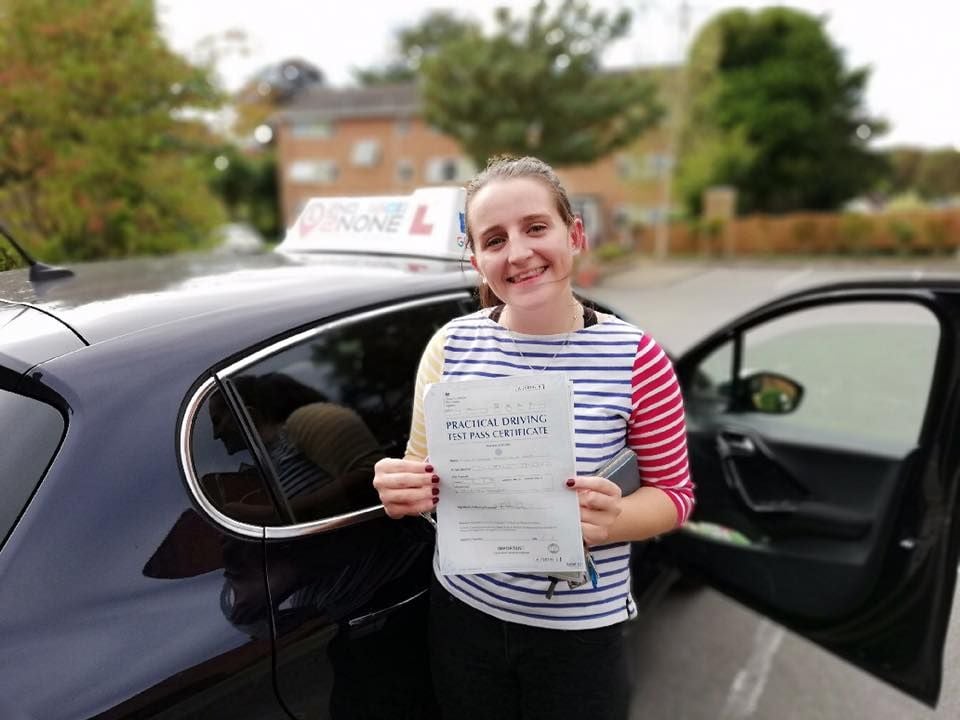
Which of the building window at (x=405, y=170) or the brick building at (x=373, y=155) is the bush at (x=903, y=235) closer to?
the brick building at (x=373, y=155)

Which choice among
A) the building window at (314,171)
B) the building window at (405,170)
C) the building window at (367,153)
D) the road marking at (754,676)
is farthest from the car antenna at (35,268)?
the building window at (314,171)

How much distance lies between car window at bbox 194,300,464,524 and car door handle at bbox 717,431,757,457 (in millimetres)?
1298

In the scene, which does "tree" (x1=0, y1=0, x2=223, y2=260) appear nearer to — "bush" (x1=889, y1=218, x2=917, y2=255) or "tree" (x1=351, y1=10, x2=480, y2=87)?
"bush" (x1=889, y1=218, x2=917, y2=255)

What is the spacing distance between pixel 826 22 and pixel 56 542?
3561 centimetres

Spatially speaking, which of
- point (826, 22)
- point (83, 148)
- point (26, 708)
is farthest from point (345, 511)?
point (826, 22)

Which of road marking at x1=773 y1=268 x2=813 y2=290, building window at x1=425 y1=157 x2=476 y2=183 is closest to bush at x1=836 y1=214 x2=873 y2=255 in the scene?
road marking at x1=773 y1=268 x2=813 y2=290

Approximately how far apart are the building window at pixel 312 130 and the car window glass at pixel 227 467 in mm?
33957

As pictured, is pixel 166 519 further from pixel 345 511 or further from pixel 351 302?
pixel 351 302

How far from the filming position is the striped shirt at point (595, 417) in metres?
1.30

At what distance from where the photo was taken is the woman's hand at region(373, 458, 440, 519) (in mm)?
1248

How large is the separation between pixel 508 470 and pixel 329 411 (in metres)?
0.77

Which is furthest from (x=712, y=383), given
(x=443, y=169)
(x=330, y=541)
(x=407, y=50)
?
(x=407, y=50)

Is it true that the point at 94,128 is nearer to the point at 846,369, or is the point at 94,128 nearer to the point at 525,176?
the point at 525,176

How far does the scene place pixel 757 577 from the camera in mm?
2527
